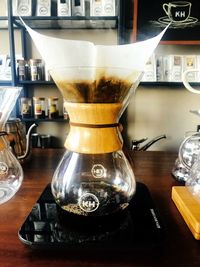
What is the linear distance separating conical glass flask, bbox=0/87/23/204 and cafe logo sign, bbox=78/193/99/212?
20cm

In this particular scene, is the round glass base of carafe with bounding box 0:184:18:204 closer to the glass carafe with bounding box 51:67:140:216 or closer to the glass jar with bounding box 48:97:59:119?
the glass carafe with bounding box 51:67:140:216

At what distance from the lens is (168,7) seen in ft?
5.57

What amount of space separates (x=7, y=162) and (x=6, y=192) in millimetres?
65

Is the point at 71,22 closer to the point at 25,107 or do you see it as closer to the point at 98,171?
the point at 25,107

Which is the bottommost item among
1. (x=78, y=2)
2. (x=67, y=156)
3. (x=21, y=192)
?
(x=21, y=192)

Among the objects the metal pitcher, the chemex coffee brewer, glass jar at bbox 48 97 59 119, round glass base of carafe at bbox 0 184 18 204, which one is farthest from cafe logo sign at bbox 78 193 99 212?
glass jar at bbox 48 97 59 119

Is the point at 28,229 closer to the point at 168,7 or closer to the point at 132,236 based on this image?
the point at 132,236

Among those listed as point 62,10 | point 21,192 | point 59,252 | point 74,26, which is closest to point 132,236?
point 59,252

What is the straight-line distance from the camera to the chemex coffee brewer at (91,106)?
38 centimetres

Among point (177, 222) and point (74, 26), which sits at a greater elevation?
point (74, 26)

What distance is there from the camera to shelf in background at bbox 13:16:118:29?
1.67 metres

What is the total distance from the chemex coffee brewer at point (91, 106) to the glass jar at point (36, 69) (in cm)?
144

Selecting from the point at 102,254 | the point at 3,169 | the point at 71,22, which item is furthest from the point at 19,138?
the point at 71,22

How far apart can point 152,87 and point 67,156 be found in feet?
5.48
